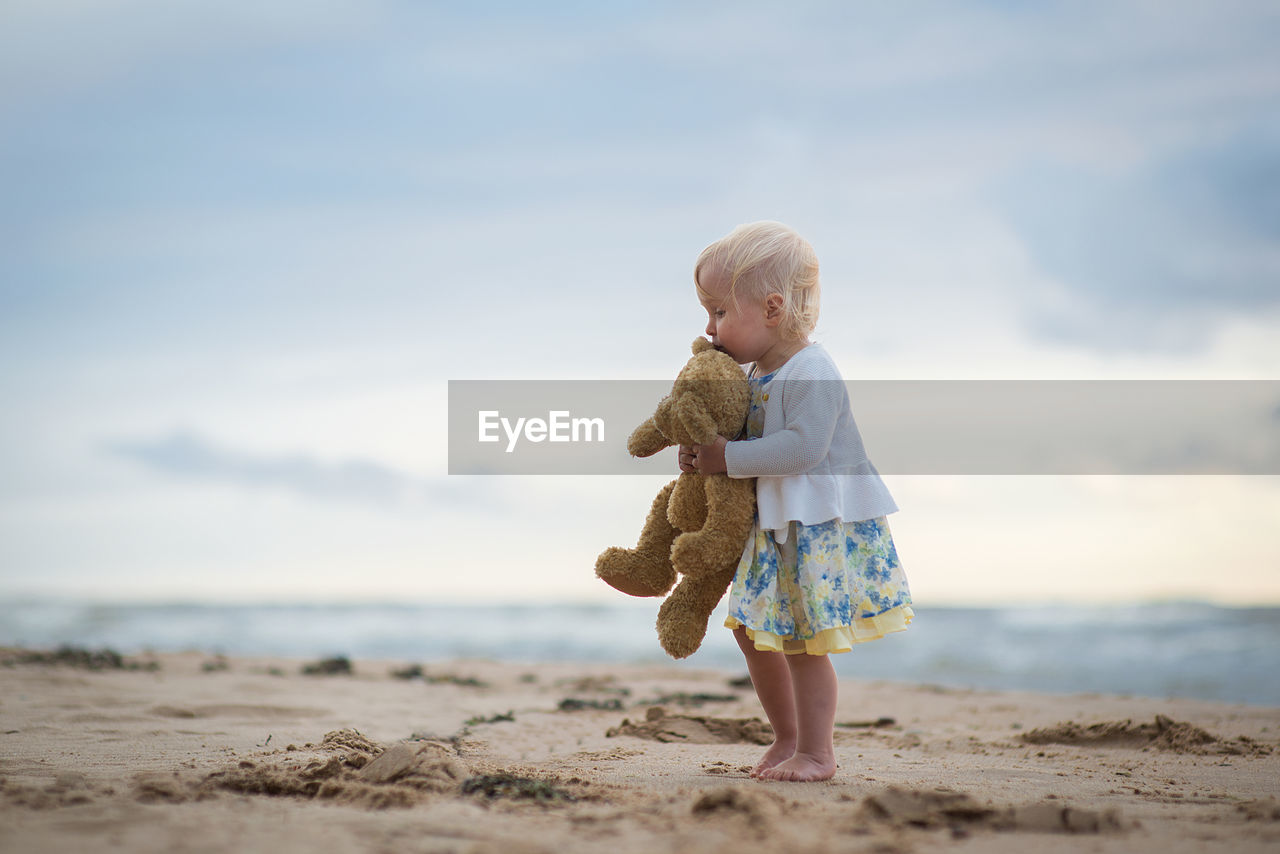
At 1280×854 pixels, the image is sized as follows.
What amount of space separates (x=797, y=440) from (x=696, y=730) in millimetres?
2066

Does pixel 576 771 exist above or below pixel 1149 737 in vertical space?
above

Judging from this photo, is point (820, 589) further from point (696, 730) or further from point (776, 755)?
point (696, 730)

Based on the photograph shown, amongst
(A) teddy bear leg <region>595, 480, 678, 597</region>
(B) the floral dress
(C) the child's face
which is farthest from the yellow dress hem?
(C) the child's face

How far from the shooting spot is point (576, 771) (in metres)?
3.22

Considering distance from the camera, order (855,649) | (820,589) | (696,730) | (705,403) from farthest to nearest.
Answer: (855,649) → (696,730) → (705,403) → (820,589)

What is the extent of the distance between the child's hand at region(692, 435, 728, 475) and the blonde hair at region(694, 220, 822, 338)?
49 centimetres

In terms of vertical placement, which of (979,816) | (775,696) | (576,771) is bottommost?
(576,771)

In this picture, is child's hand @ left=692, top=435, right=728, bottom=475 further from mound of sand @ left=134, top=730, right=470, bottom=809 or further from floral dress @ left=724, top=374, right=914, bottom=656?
mound of sand @ left=134, top=730, right=470, bottom=809

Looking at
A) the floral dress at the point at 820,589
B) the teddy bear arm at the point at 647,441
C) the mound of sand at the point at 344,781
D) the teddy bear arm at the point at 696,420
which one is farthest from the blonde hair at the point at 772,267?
the mound of sand at the point at 344,781

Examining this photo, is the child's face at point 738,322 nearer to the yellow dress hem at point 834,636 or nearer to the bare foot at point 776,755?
the yellow dress hem at point 834,636

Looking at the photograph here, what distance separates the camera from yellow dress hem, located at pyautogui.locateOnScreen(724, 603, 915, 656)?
3.01 metres

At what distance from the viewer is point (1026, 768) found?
12.0ft

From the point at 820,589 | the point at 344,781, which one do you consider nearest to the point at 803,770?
the point at 820,589

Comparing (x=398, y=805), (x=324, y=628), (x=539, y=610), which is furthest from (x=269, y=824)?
(x=539, y=610)
